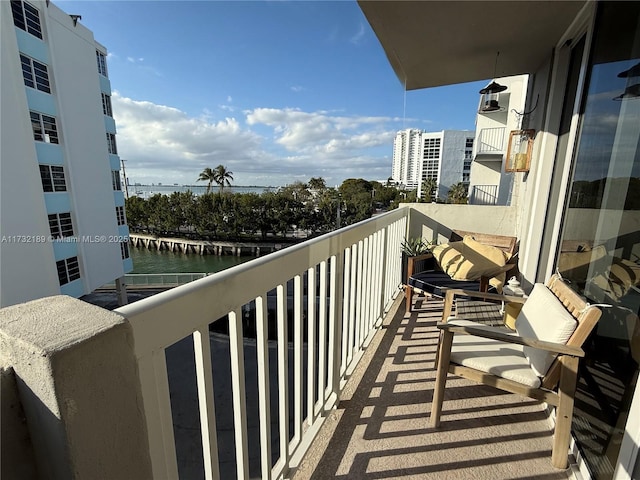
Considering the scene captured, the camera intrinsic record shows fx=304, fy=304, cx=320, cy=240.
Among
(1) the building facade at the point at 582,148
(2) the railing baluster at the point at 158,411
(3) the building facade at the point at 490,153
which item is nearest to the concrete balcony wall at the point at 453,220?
(1) the building facade at the point at 582,148

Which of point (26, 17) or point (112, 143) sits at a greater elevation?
point (26, 17)

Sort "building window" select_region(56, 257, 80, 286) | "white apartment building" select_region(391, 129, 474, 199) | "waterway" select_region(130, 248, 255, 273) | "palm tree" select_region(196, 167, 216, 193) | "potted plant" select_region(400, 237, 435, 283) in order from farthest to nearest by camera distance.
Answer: "palm tree" select_region(196, 167, 216, 193) < "white apartment building" select_region(391, 129, 474, 199) < "waterway" select_region(130, 248, 255, 273) < "building window" select_region(56, 257, 80, 286) < "potted plant" select_region(400, 237, 435, 283)

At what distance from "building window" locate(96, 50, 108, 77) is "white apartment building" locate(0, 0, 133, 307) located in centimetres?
6

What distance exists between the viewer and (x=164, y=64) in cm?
1170

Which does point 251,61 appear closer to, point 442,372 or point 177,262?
point 442,372

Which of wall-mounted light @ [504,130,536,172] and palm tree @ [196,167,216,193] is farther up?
palm tree @ [196,167,216,193]

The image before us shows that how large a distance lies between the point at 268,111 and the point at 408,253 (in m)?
32.4

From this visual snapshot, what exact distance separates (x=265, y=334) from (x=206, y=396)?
0.31 metres

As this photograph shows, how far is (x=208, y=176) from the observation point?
1855 inches

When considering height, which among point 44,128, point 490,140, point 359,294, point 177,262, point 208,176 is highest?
point 44,128

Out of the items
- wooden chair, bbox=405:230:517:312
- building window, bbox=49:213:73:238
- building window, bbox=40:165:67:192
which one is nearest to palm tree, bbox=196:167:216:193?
building window, bbox=49:213:73:238

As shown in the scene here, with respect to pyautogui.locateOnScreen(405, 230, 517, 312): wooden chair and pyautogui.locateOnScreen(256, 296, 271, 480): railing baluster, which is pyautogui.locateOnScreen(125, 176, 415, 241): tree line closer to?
A: pyautogui.locateOnScreen(405, 230, 517, 312): wooden chair

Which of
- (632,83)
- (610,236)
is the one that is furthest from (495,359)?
(632,83)

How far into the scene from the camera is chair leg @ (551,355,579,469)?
1413 millimetres
